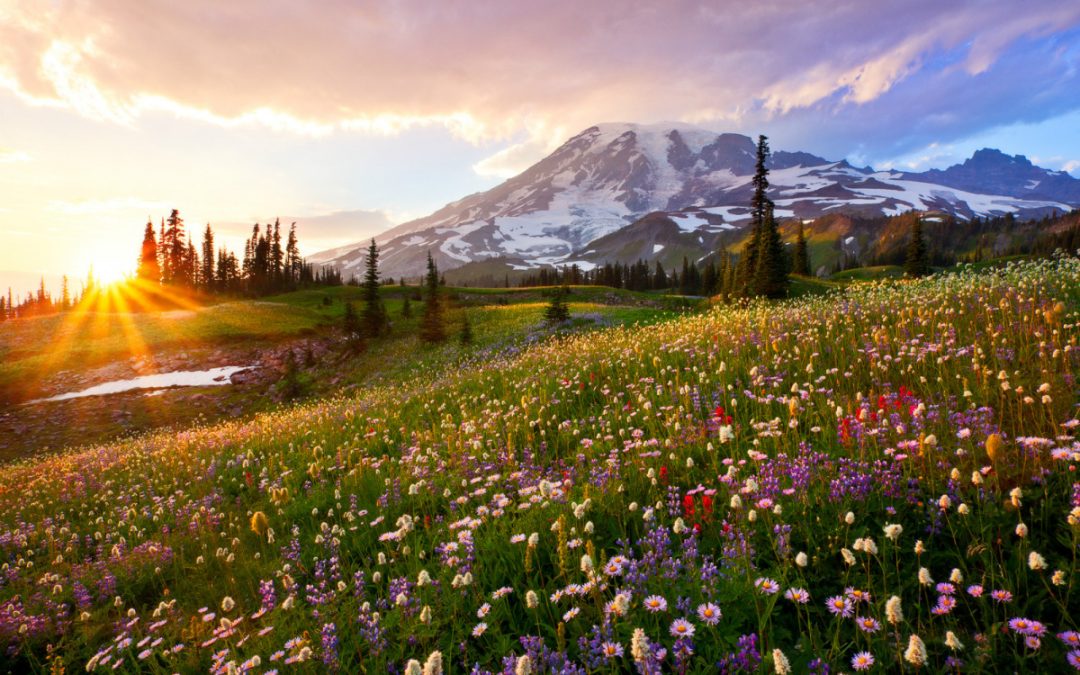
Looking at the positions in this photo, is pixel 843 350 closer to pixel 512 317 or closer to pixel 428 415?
pixel 428 415

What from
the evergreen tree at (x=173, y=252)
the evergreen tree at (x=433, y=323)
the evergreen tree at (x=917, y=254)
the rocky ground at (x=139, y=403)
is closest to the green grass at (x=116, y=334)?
the rocky ground at (x=139, y=403)

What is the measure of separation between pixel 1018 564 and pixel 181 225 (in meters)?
127

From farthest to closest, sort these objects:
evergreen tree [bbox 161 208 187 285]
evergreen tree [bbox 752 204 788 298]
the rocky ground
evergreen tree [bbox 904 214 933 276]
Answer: evergreen tree [bbox 161 208 187 285] < evergreen tree [bbox 904 214 933 276] < evergreen tree [bbox 752 204 788 298] < the rocky ground

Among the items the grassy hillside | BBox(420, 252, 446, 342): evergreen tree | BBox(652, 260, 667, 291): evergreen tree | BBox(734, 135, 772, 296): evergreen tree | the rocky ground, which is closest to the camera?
the grassy hillside

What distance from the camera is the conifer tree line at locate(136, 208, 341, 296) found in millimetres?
101812

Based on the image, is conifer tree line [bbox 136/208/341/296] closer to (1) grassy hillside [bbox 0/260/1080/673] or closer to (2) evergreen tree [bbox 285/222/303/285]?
(2) evergreen tree [bbox 285/222/303/285]

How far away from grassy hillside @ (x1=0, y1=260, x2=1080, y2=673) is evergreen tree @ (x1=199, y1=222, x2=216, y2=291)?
11968 cm

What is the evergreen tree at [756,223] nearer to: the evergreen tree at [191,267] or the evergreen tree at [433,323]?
the evergreen tree at [433,323]

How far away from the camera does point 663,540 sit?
3.74 meters

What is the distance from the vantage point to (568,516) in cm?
448

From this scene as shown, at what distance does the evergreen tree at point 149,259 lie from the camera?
103m

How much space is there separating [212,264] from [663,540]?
426ft

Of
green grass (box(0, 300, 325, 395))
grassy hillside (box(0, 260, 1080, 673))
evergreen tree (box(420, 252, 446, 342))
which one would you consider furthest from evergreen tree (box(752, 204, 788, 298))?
green grass (box(0, 300, 325, 395))

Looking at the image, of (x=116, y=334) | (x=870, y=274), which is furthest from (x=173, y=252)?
(x=870, y=274)
